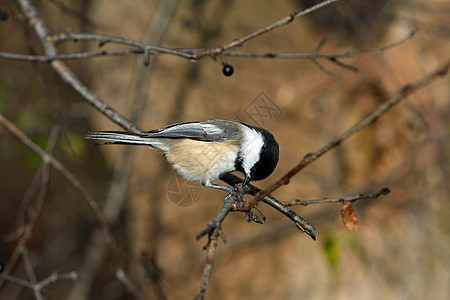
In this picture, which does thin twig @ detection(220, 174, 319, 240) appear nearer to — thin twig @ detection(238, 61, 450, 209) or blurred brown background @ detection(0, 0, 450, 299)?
thin twig @ detection(238, 61, 450, 209)

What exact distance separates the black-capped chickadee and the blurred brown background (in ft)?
5.03

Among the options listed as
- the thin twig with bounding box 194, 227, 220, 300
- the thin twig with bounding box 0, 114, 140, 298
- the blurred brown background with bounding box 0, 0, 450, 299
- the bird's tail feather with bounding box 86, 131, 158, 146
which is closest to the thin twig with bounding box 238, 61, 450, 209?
the thin twig with bounding box 194, 227, 220, 300

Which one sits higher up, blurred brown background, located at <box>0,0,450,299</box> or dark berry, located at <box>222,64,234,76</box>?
blurred brown background, located at <box>0,0,450,299</box>

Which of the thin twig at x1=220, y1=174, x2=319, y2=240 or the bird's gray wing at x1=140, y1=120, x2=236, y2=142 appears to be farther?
the bird's gray wing at x1=140, y1=120, x2=236, y2=142

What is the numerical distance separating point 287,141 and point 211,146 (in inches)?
73.9

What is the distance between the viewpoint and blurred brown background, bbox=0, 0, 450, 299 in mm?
4023

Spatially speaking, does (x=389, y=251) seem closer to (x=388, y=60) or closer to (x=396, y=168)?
(x=396, y=168)

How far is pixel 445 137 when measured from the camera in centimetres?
380

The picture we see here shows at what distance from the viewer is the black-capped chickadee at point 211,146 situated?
214 centimetres

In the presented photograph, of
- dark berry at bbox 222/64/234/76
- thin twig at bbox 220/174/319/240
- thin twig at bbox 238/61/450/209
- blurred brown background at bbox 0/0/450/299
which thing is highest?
blurred brown background at bbox 0/0/450/299

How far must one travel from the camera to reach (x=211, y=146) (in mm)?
2396

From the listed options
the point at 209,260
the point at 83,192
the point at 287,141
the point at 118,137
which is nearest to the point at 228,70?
the point at 118,137

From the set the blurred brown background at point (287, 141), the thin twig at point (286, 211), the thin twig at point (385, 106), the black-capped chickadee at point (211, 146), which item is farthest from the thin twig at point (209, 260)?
the blurred brown background at point (287, 141)

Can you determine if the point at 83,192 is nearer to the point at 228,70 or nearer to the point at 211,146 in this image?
the point at 211,146
